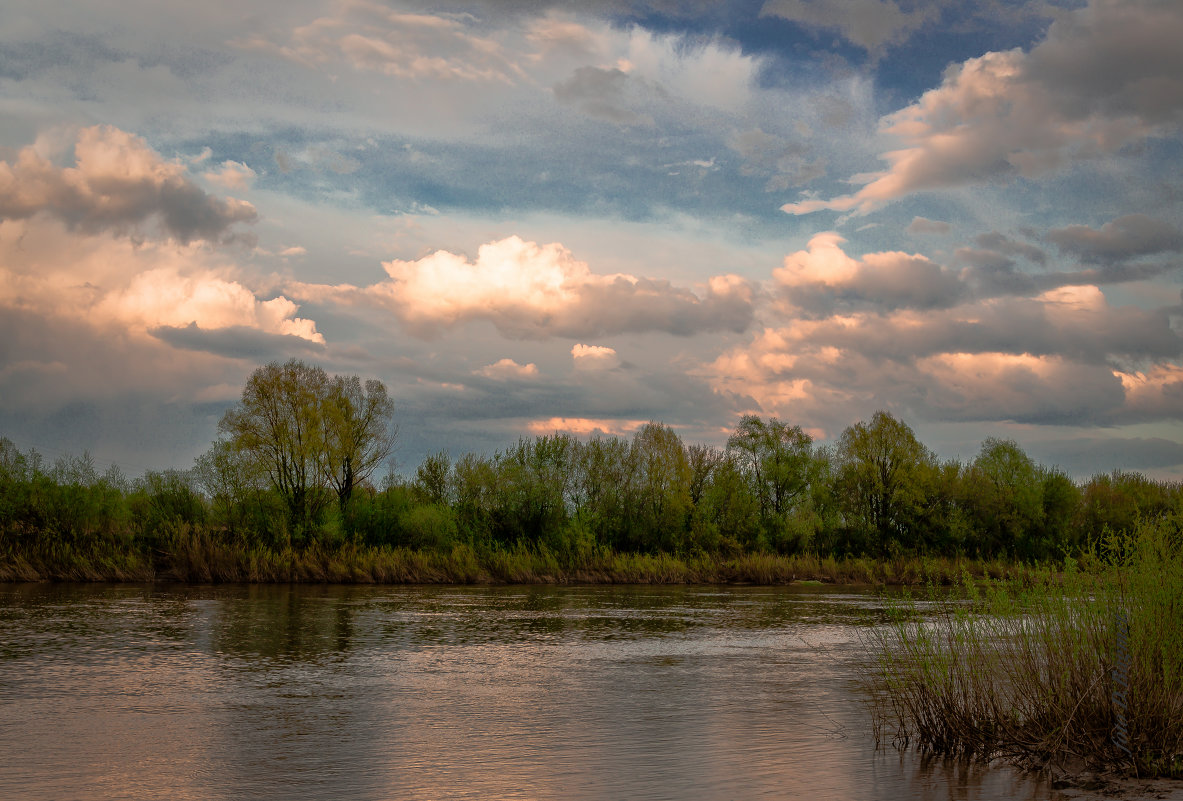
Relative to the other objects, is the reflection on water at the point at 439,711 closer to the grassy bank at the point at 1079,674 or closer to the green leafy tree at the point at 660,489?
the grassy bank at the point at 1079,674

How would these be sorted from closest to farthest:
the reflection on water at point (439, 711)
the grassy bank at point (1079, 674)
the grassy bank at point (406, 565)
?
the grassy bank at point (1079, 674), the reflection on water at point (439, 711), the grassy bank at point (406, 565)

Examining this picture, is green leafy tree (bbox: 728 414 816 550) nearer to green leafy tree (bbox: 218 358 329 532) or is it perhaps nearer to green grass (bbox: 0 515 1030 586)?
green grass (bbox: 0 515 1030 586)

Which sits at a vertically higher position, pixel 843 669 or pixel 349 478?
pixel 349 478

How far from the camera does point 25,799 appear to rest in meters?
8.78

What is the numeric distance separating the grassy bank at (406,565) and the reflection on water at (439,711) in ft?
52.9

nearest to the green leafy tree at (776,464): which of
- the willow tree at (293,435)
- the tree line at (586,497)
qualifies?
the tree line at (586,497)

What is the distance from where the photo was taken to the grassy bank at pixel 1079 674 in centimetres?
877

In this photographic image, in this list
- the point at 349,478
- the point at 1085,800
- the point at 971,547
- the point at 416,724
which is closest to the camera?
the point at 1085,800

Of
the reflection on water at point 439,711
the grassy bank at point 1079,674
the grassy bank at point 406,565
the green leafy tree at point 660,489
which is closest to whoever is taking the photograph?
the grassy bank at point 1079,674

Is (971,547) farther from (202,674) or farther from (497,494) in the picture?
(202,674)

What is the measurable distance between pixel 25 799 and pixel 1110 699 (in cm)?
1049

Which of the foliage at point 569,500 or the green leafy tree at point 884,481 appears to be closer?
the foliage at point 569,500

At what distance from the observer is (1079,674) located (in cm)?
906

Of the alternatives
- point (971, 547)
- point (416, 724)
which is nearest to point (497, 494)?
point (971, 547)
